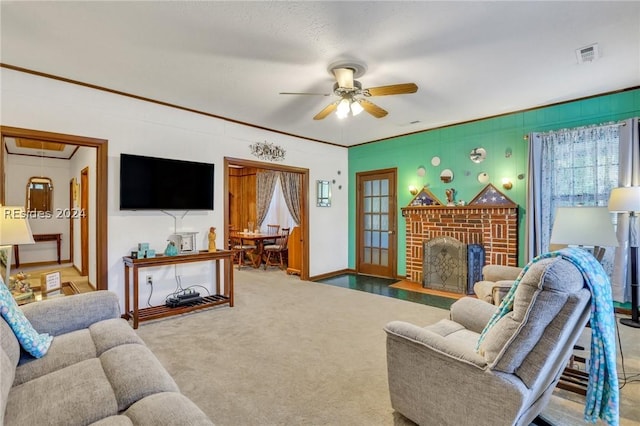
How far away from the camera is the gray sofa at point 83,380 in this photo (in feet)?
3.68

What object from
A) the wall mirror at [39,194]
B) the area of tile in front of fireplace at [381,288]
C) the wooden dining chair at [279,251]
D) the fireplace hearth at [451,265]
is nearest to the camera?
the area of tile in front of fireplace at [381,288]

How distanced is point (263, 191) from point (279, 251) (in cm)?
199

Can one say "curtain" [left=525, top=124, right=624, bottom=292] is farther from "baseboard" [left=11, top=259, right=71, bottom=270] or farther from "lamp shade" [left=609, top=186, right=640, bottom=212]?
"baseboard" [left=11, top=259, right=71, bottom=270]

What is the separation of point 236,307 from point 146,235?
1461 mm

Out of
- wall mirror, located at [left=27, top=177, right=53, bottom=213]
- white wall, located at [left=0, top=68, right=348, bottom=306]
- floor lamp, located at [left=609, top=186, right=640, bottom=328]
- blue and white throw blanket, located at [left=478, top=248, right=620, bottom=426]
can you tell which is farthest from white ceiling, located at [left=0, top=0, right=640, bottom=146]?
wall mirror, located at [left=27, top=177, right=53, bottom=213]

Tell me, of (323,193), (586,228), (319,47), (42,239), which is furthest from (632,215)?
(42,239)

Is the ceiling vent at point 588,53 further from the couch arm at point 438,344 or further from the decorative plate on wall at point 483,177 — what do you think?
the couch arm at point 438,344

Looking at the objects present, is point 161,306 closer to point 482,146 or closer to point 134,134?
point 134,134

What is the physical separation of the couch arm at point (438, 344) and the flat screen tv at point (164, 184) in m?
3.22

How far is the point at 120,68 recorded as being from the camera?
2998mm

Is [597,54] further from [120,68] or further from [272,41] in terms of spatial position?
[120,68]

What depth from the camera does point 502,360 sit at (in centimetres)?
140

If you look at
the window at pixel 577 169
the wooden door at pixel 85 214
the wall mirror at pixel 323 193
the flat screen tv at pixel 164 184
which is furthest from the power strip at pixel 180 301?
the window at pixel 577 169

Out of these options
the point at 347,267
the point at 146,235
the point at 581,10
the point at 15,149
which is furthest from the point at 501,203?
the point at 15,149
